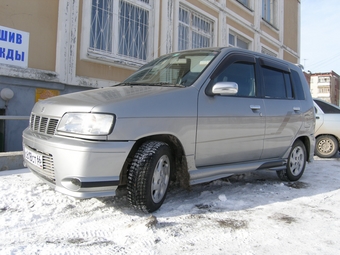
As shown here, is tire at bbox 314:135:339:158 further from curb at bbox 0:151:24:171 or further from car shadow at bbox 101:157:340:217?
curb at bbox 0:151:24:171

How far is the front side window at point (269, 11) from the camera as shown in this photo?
16.2 metres

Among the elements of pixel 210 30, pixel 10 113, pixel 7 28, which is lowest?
pixel 10 113

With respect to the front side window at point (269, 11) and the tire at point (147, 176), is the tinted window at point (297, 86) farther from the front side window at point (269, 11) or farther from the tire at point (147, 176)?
the front side window at point (269, 11)

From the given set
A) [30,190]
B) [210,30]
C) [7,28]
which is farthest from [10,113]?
[210,30]

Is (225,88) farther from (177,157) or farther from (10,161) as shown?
(10,161)

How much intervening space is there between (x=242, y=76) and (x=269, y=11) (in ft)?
48.9

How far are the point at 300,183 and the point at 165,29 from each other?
20.4ft

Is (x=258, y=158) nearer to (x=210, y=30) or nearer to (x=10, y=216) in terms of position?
(x=10, y=216)

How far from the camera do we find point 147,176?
264cm

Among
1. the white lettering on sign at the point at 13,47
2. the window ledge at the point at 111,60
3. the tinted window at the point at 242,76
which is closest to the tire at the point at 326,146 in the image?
the tinted window at the point at 242,76

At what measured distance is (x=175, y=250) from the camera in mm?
2154

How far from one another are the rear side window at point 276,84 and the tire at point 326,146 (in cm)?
362

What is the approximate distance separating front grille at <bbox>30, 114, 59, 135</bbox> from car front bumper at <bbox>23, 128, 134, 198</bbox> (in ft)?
0.45

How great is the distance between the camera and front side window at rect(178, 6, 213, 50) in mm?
10109
